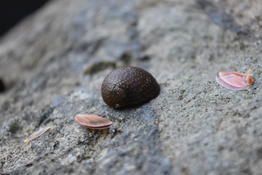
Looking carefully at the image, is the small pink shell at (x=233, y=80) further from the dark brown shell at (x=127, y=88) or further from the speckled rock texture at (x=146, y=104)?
the dark brown shell at (x=127, y=88)

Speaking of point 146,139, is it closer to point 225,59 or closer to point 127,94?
point 127,94

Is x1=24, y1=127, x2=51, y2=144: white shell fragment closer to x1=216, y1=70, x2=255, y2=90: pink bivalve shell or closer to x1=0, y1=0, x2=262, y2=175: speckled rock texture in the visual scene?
x1=0, y1=0, x2=262, y2=175: speckled rock texture

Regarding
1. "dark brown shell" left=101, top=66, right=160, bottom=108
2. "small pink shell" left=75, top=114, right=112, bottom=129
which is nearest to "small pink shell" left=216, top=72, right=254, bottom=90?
"dark brown shell" left=101, top=66, right=160, bottom=108

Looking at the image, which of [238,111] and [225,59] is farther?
[225,59]

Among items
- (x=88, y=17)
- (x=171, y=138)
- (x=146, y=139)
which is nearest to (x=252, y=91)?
(x=171, y=138)

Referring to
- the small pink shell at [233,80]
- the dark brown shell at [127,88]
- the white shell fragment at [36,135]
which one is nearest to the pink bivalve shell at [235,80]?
the small pink shell at [233,80]
